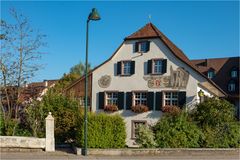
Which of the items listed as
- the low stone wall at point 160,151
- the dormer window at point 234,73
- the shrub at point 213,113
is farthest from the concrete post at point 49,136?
the dormer window at point 234,73

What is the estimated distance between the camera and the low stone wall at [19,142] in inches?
611

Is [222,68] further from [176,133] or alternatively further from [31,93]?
[176,133]

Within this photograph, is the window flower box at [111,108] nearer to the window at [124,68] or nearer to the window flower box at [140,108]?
the window flower box at [140,108]

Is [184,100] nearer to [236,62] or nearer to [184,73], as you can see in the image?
[184,73]

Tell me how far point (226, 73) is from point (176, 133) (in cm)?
3462

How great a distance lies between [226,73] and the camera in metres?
48.9

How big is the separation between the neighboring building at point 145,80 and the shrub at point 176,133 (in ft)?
27.3

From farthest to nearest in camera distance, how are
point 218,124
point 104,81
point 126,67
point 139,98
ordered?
point 104,81 < point 126,67 < point 139,98 < point 218,124

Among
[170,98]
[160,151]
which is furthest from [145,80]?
[160,151]

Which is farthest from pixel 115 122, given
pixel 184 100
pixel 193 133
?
pixel 184 100

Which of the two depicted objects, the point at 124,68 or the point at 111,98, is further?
the point at 111,98

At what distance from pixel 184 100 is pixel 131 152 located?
36.2 feet

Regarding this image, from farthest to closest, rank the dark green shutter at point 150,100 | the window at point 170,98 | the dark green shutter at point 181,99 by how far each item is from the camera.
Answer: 1. the dark green shutter at point 150,100
2. the window at point 170,98
3. the dark green shutter at point 181,99

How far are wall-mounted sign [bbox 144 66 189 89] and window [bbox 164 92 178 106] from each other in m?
0.60
